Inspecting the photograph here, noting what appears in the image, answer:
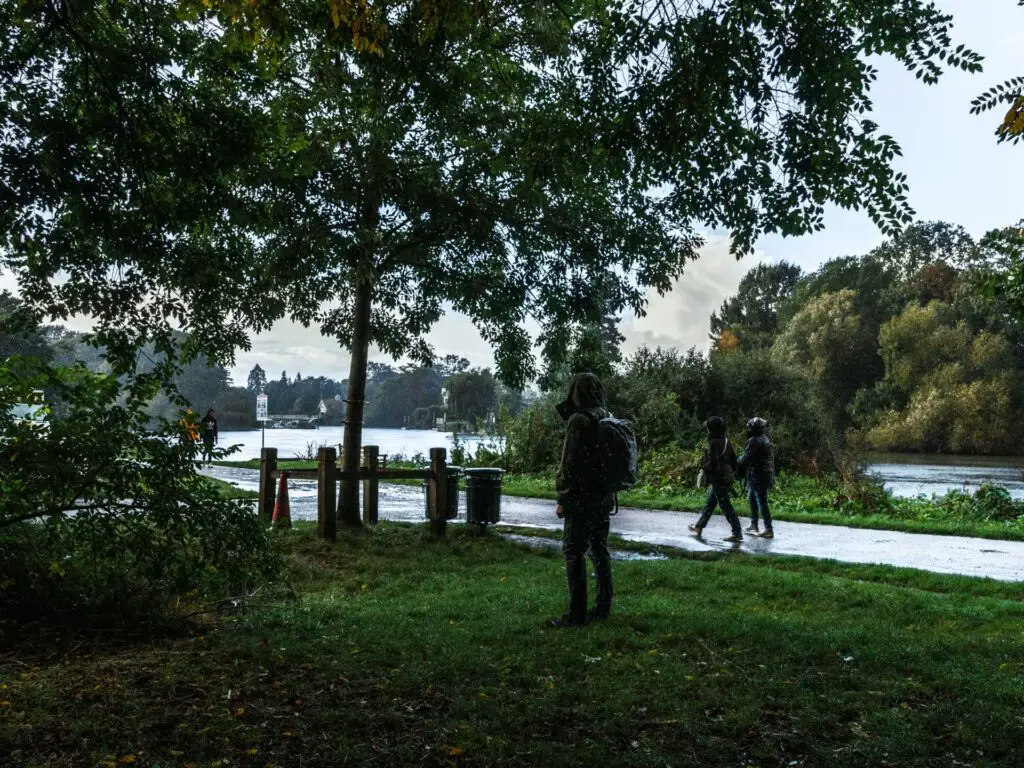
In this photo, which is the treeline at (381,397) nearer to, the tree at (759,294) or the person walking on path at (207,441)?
the tree at (759,294)

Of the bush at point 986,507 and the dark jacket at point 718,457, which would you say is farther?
the bush at point 986,507

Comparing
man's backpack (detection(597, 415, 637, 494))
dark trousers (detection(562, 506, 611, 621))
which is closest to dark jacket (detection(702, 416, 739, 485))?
dark trousers (detection(562, 506, 611, 621))

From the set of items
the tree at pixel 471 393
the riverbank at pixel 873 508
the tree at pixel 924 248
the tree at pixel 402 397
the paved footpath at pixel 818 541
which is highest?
the tree at pixel 924 248

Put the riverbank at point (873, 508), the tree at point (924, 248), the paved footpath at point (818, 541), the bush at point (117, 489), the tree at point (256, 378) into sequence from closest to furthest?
1. the bush at point (117, 489)
2. the paved footpath at point (818, 541)
3. the riverbank at point (873, 508)
4. the tree at point (924, 248)
5. the tree at point (256, 378)

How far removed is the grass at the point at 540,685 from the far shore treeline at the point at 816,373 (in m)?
1.96

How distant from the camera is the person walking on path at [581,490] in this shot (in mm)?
6363

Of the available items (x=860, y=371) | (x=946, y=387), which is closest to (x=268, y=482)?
(x=946, y=387)

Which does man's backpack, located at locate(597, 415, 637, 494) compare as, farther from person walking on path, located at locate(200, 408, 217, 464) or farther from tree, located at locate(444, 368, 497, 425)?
tree, located at locate(444, 368, 497, 425)

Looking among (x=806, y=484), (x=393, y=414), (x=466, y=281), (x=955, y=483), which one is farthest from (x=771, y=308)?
(x=466, y=281)

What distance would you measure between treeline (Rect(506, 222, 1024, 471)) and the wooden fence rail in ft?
7.57

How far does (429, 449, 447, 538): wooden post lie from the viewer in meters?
11.5

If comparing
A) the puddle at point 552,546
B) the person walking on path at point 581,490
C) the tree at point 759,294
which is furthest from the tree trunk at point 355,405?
the tree at point 759,294

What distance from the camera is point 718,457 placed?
1197 centimetres

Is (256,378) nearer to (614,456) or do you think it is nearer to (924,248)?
(924,248)
